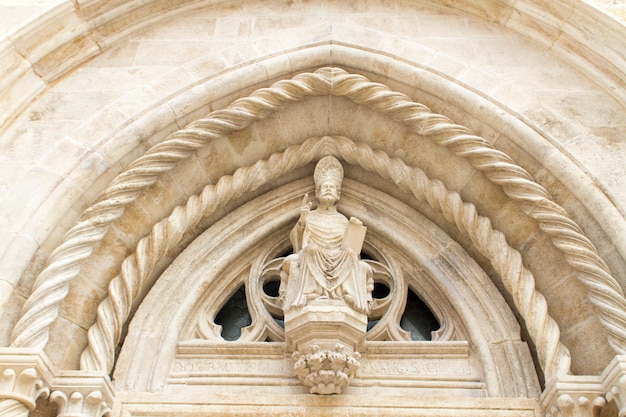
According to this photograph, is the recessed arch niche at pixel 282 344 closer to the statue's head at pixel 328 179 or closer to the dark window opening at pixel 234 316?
the dark window opening at pixel 234 316

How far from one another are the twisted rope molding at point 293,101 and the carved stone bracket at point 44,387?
5.9 inches

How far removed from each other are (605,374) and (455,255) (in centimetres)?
152

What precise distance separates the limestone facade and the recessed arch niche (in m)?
0.02

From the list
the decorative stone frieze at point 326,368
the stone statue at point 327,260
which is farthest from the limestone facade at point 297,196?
the stone statue at point 327,260

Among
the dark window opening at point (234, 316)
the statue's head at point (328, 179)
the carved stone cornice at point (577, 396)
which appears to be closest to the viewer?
the carved stone cornice at point (577, 396)

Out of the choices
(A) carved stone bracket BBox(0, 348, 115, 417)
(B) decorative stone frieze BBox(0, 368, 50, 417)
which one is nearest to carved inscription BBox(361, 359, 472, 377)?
(A) carved stone bracket BBox(0, 348, 115, 417)

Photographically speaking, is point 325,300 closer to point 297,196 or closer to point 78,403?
point 297,196

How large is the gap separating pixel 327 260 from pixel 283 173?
1098 millimetres

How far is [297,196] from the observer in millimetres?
5598

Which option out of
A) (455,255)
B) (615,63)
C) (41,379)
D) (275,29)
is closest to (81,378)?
(41,379)

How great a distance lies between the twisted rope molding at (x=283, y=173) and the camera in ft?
13.8

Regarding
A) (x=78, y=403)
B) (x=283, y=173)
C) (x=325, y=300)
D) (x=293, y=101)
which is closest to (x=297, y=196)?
(x=283, y=173)

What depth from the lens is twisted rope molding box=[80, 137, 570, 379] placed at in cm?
421

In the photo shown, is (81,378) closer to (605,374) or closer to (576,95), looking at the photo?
(605,374)
